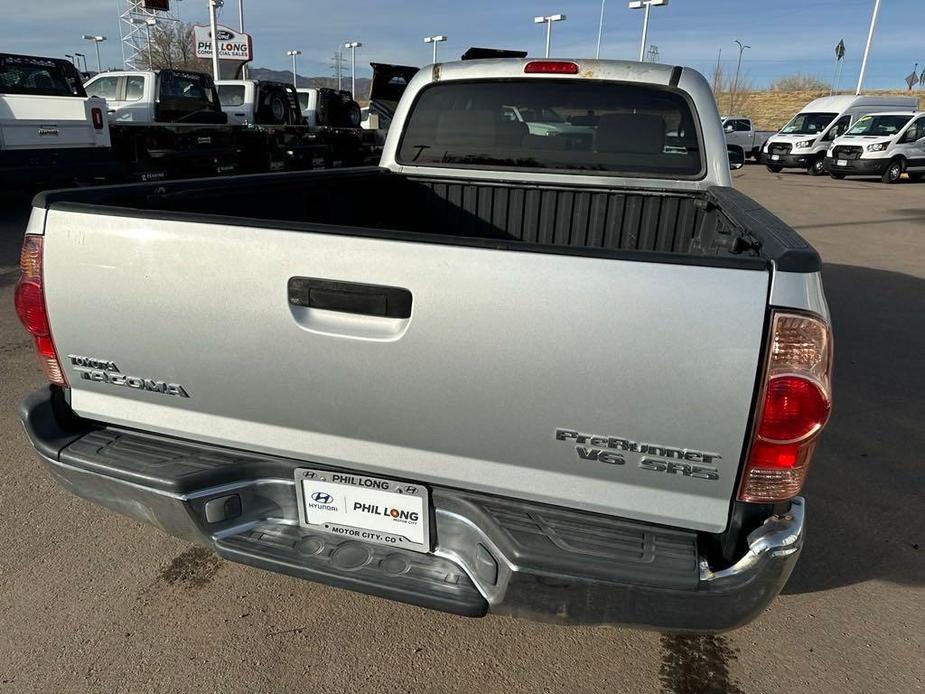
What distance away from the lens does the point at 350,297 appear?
72.4 inches

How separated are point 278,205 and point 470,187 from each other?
3.72ft

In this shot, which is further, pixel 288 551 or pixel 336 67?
pixel 336 67

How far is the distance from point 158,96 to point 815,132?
21.9 metres

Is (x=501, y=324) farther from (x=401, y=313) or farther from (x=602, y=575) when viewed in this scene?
(x=602, y=575)

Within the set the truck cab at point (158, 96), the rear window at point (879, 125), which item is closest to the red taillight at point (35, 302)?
the truck cab at point (158, 96)

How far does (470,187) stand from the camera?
3.76 metres

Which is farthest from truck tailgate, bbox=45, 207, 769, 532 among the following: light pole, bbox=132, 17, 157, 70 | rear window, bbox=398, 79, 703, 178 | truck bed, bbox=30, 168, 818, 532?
light pole, bbox=132, 17, 157, 70

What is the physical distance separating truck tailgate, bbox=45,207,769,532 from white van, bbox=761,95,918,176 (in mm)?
24431

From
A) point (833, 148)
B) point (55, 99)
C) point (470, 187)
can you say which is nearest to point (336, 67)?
point (833, 148)

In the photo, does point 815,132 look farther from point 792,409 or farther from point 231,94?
point 792,409

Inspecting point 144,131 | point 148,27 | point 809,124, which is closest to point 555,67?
point 144,131

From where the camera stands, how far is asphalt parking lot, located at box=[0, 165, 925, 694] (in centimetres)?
223

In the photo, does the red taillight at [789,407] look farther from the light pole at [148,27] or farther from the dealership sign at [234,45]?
the light pole at [148,27]

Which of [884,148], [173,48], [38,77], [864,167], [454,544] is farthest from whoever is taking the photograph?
[173,48]
